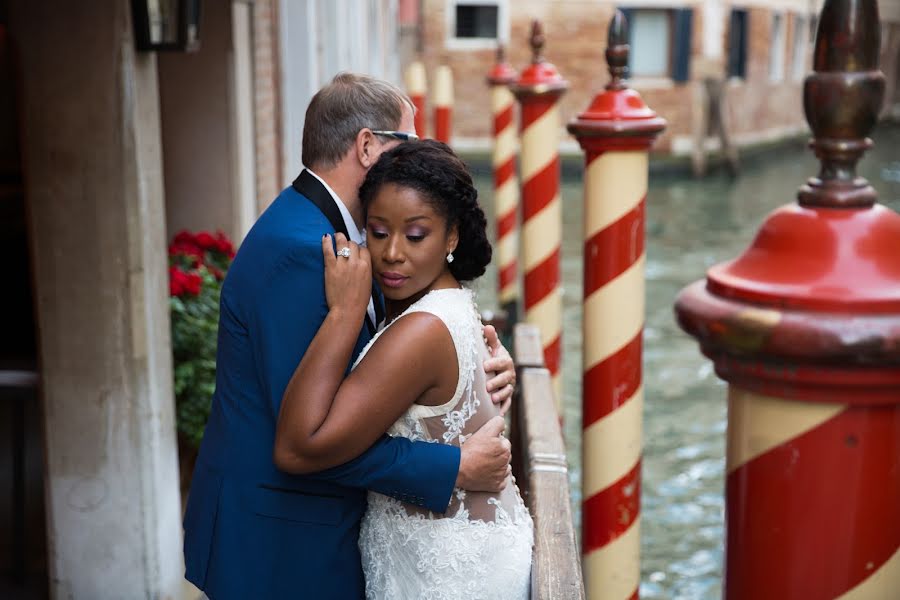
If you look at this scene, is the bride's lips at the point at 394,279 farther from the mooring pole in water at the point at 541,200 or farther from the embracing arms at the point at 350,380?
the mooring pole in water at the point at 541,200

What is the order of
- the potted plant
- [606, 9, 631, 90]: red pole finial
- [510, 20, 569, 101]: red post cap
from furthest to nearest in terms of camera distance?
[510, 20, 569, 101]: red post cap
the potted plant
[606, 9, 631, 90]: red pole finial

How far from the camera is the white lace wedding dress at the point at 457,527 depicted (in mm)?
2160

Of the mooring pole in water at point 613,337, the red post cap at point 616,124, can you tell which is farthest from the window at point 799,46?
the mooring pole in water at point 613,337

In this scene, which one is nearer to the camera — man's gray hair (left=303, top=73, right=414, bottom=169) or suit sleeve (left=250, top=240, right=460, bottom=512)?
suit sleeve (left=250, top=240, right=460, bottom=512)

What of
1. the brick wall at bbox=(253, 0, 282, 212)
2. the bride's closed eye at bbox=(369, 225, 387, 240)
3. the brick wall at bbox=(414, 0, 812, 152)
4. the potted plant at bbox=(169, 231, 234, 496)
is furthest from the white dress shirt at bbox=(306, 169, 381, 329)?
the brick wall at bbox=(414, 0, 812, 152)

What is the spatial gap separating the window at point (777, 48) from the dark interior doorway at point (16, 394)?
23073 millimetres

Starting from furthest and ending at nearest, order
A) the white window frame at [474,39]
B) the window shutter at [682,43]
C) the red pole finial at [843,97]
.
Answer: the white window frame at [474,39] → the window shutter at [682,43] → the red pole finial at [843,97]

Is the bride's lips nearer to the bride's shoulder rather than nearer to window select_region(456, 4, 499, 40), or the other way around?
the bride's shoulder

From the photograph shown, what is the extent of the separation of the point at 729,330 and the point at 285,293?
3.36 ft

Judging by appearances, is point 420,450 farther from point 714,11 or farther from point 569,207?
point 714,11

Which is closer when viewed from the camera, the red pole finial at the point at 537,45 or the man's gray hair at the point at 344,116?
the man's gray hair at the point at 344,116

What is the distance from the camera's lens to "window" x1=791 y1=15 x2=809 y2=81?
1157 inches

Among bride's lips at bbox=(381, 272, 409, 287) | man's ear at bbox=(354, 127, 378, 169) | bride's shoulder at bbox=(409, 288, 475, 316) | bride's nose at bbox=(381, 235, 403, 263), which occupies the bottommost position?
bride's shoulder at bbox=(409, 288, 475, 316)

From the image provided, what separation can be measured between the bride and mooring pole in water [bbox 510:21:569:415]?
139 inches
